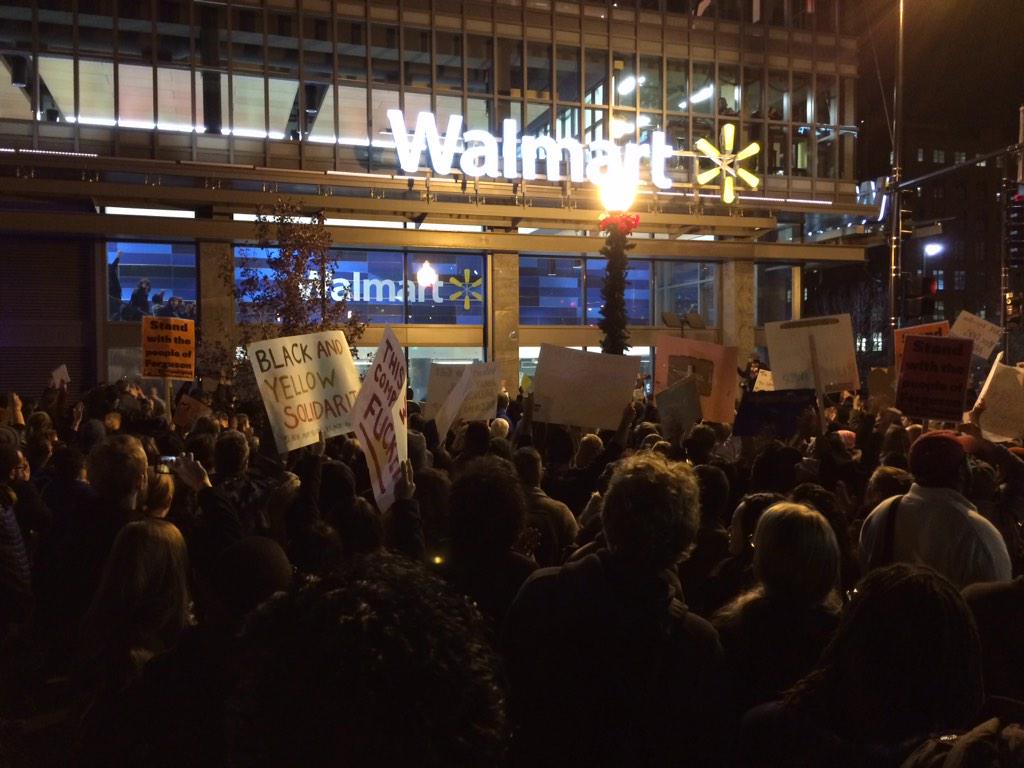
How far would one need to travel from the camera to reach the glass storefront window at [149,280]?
28203 millimetres

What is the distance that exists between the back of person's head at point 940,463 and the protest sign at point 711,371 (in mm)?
5602

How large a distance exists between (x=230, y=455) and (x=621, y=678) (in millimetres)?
3970

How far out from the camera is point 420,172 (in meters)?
30.5

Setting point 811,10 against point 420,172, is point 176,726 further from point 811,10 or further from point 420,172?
point 811,10

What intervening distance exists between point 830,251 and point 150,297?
947 inches

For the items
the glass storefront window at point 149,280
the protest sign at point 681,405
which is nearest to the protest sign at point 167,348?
the protest sign at point 681,405

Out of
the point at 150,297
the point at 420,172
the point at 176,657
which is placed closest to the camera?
the point at 176,657

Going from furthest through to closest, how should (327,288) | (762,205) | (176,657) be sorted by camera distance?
(762,205)
(327,288)
(176,657)

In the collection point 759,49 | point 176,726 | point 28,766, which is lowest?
point 28,766

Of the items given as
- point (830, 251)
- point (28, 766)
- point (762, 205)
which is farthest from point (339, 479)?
point (830, 251)

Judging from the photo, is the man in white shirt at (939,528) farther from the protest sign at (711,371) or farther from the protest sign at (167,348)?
the protest sign at (167,348)

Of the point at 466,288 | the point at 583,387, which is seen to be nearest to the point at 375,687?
the point at 583,387

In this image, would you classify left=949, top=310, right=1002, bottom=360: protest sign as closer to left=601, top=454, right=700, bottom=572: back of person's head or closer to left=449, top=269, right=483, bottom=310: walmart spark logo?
left=601, top=454, right=700, bottom=572: back of person's head

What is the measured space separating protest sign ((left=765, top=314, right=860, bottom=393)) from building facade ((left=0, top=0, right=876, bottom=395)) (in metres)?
18.8
